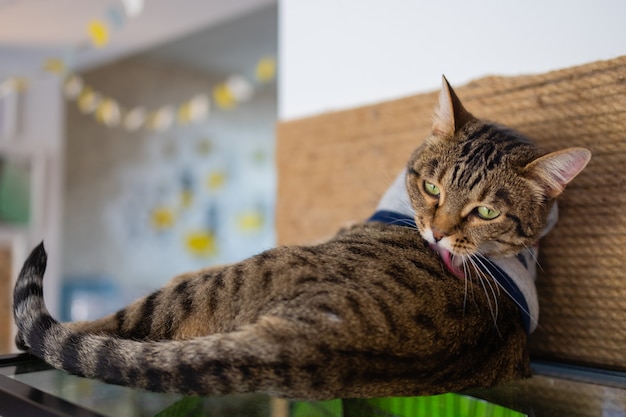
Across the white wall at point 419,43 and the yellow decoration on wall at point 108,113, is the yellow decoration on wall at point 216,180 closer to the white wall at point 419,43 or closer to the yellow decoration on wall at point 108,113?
the yellow decoration on wall at point 108,113

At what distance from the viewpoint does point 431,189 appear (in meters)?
0.92

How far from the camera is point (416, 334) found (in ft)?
2.27

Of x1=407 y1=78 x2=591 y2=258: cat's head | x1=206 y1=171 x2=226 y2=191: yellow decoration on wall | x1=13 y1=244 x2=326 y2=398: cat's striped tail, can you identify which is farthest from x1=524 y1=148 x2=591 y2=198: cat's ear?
x1=206 y1=171 x2=226 y2=191: yellow decoration on wall

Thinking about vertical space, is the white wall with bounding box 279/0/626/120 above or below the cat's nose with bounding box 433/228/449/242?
above

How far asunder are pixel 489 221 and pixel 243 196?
4.78 m

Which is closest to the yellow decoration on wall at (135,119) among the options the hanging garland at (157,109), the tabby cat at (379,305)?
the hanging garland at (157,109)

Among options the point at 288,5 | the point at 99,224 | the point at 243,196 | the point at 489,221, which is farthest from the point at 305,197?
the point at 243,196

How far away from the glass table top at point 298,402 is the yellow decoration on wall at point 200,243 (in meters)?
4.29

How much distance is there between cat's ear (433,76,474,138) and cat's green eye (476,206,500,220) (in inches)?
5.7

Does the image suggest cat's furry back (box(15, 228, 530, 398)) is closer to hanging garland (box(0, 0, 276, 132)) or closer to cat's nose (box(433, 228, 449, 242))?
cat's nose (box(433, 228, 449, 242))

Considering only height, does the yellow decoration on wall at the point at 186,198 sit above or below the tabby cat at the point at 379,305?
above

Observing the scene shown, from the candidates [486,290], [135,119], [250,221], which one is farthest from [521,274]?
[250,221]

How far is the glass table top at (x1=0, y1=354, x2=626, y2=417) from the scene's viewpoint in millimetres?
663

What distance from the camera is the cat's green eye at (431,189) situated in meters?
0.91
